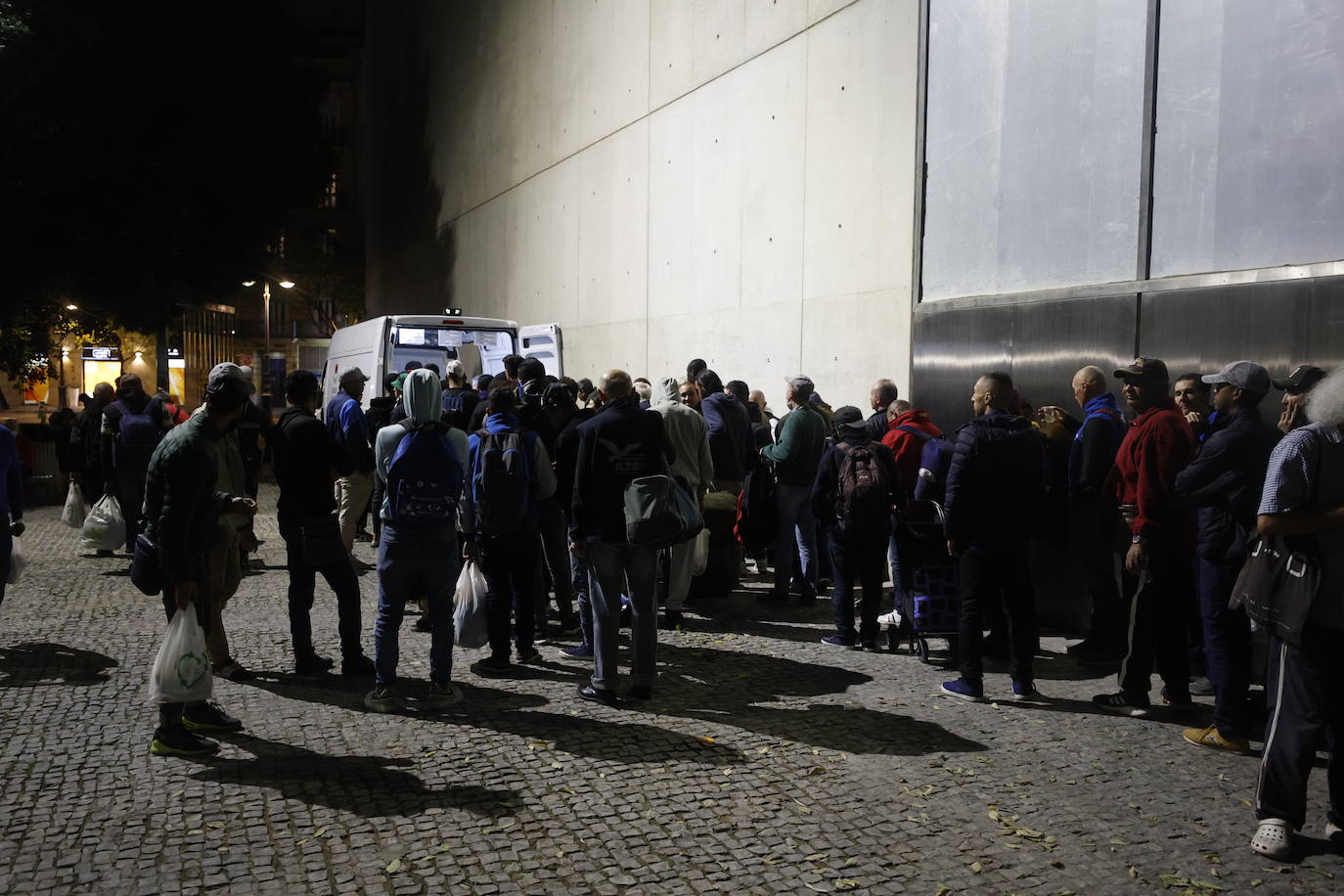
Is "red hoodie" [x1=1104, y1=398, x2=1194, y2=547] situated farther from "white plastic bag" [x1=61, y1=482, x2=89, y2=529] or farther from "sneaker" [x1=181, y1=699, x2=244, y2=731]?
"white plastic bag" [x1=61, y1=482, x2=89, y2=529]

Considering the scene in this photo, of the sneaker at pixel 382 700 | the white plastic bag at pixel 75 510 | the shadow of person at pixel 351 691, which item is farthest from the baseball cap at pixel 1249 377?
the white plastic bag at pixel 75 510

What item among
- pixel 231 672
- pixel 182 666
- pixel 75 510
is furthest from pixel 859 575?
pixel 75 510

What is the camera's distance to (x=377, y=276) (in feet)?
115

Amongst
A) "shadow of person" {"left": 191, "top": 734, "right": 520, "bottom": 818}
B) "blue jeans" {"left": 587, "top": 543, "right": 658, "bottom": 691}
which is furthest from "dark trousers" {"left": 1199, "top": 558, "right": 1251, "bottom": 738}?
"shadow of person" {"left": 191, "top": 734, "right": 520, "bottom": 818}

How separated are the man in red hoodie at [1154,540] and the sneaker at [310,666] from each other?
4.54 meters

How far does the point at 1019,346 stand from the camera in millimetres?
8477

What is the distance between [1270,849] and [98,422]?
1101 cm

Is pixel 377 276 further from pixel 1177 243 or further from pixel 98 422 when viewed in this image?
pixel 1177 243

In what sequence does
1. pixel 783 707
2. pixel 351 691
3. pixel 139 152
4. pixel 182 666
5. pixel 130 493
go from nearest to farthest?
pixel 182 666 < pixel 783 707 < pixel 351 691 < pixel 130 493 < pixel 139 152

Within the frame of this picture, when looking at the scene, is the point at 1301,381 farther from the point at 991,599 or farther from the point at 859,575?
the point at 859,575

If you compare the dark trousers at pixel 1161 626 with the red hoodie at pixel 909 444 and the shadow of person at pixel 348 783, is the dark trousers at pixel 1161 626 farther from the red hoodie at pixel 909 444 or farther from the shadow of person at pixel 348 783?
the shadow of person at pixel 348 783

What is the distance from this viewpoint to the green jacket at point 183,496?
16.8 ft

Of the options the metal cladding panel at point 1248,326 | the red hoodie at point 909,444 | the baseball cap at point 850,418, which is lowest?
the red hoodie at point 909,444

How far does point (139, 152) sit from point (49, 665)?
64.8 ft
